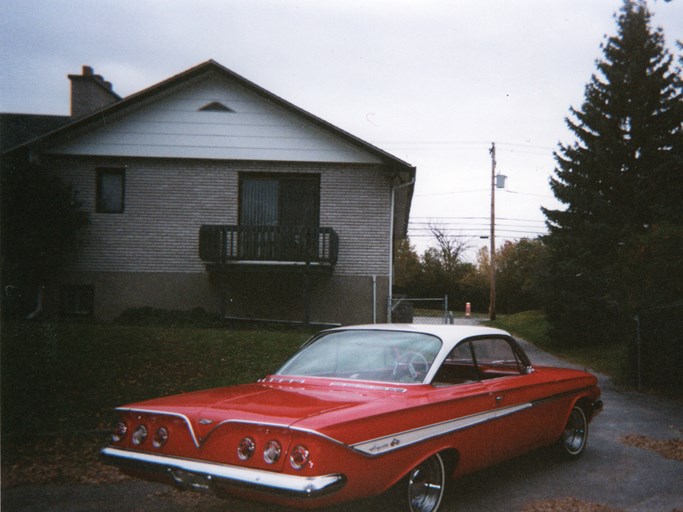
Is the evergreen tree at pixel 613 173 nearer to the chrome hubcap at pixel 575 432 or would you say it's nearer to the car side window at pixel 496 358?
the chrome hubcap at pixel 575 432

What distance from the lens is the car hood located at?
3823 mm

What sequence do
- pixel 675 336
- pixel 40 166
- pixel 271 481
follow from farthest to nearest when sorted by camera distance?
pixel 40 166 < pixel 675 336 < pixel 271 481

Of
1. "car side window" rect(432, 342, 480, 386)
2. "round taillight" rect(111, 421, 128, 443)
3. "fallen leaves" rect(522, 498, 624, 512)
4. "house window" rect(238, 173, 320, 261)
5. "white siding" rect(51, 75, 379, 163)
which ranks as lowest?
"fallen leaves" rect(522, 498, 624, 512)

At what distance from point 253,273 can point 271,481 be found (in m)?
13.8

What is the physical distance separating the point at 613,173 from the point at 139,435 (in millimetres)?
20431

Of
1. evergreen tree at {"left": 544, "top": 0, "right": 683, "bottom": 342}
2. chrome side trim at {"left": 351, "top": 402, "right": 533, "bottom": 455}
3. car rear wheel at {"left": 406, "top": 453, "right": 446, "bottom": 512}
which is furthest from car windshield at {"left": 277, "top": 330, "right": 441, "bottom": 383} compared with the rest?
evergreen tree at {"left": 544, "top": 0, "right": 683, "bottom": 342}

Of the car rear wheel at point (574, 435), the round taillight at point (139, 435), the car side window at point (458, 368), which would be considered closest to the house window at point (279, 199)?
the car rear wheel at point (574, 435)

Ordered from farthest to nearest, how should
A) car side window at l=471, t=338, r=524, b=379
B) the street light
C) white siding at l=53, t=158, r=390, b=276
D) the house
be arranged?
the street light
white siding at l=53, t=158, r=390, b=276
the house
car side window at l=471, t=338, r=524, b=379

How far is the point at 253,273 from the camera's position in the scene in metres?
17.2

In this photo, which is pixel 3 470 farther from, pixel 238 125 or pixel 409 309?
pixel 409 309

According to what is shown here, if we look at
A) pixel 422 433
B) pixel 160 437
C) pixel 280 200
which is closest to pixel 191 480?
pixel 160 437

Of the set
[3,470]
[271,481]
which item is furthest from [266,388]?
[3,470]

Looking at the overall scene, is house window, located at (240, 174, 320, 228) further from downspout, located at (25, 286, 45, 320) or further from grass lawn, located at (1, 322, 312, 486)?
downspout, located at (25, 286, 45, 320)

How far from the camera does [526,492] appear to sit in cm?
525
